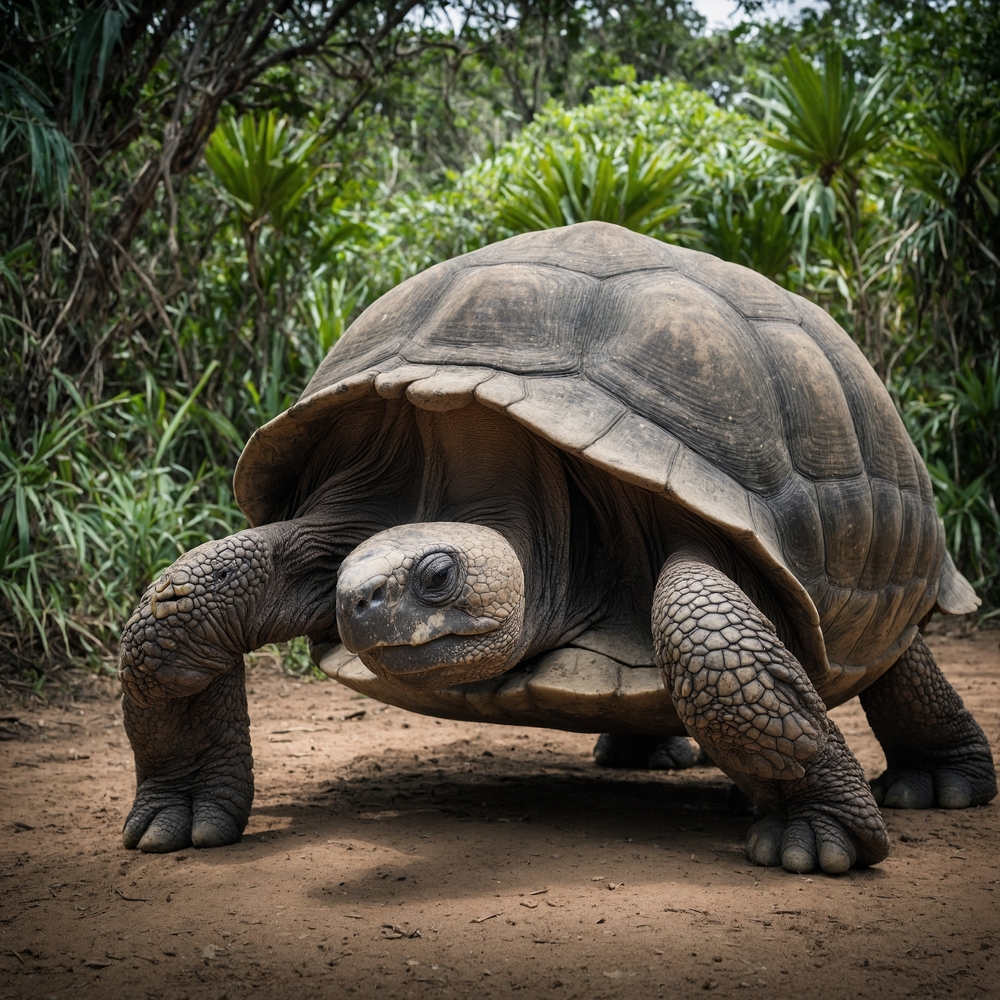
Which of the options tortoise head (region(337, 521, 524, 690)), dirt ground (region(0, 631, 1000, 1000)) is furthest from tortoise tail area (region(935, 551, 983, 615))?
tortoise head (region(337, 521, 524, 690))

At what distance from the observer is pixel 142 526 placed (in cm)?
553

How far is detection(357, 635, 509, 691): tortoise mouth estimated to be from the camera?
2.54m

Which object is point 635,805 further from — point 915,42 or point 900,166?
point 915,42

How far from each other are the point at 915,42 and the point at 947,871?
790 centimetres

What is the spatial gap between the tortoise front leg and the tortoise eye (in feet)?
1.70

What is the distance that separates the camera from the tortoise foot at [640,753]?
4.26 m

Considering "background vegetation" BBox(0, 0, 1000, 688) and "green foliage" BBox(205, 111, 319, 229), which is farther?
"green foliage" BBox(205, 111, 319, 229)

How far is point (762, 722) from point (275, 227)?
5847mm

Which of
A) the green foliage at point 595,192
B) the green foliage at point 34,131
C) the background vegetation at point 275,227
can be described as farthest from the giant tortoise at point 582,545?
the green foliage at point 595,192

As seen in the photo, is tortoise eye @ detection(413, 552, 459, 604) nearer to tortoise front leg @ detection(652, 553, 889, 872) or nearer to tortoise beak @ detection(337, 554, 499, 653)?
tortoise beak @ detection(337, 554, 499, 653)

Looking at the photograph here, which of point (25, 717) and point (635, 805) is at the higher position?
point (635, 805)

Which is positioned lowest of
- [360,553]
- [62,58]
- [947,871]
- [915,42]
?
[947,871]

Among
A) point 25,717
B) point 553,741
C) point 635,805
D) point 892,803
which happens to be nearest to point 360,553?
point 635,805

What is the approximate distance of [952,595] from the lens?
378 centimetres
